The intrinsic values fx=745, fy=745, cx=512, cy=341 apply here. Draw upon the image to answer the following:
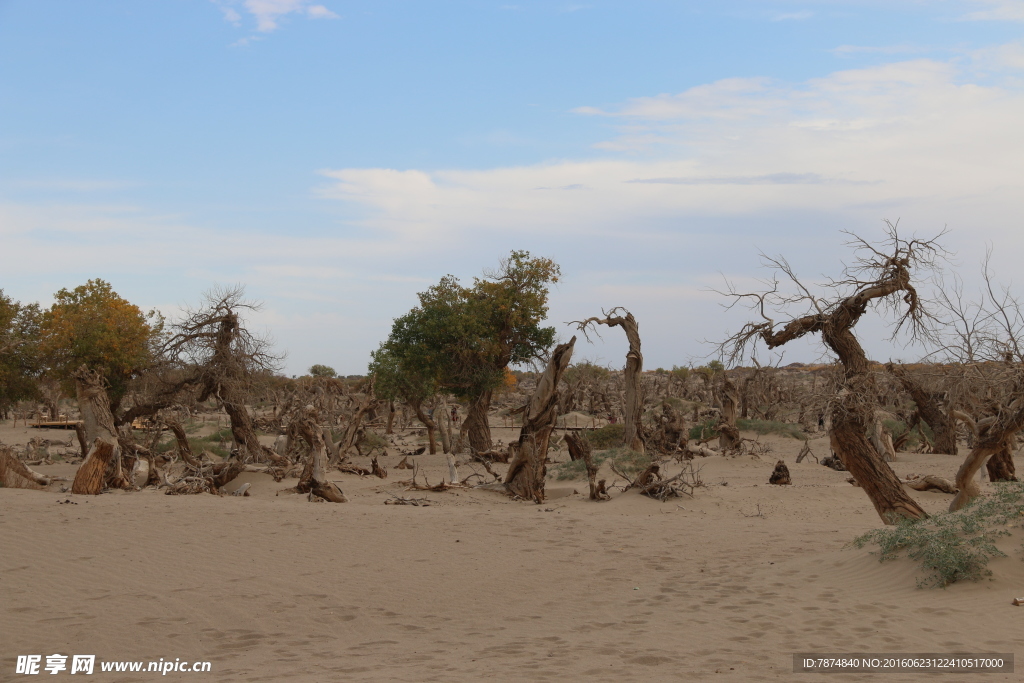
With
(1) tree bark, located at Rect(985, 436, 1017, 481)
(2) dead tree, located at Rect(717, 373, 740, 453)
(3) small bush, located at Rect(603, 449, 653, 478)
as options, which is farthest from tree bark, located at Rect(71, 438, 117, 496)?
(1) tree bark, located at Rect(985, 436, 1017, 481)

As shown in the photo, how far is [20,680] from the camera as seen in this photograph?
6387 millimetres

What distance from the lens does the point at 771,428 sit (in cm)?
2894

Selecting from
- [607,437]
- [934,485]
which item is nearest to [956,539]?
[934,485]

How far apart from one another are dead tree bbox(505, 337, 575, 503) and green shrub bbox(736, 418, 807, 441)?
15473mm

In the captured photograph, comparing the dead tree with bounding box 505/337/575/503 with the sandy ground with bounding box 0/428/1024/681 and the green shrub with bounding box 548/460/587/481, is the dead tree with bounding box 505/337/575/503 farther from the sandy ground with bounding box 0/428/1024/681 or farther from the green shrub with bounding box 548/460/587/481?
the green shrub with bounding box 548/460/587/481

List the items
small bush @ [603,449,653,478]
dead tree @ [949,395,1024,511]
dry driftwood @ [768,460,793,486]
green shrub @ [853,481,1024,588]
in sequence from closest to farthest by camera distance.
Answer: green shrub @ [853,481,1024,588], dead tree @ [949,395,1024,511], dry driftwood @ [768,460,793,486], small bush @ [603,449,653,478]

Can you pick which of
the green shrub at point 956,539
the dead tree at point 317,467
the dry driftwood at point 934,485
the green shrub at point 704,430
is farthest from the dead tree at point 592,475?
the green shrub at point 704,430

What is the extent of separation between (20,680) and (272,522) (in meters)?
5.11

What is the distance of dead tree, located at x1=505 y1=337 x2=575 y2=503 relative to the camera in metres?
14.5

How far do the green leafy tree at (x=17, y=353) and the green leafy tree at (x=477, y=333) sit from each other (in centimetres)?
1094

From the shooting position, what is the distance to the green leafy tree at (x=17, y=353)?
22.2m

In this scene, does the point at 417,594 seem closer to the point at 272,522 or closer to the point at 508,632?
the point at 508,632

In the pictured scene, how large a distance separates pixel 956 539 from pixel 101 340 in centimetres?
2192

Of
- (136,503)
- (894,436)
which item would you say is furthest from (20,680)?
(894,436)
